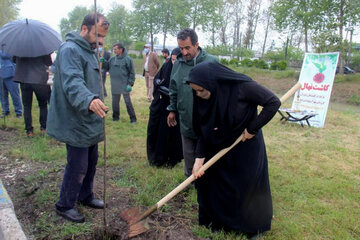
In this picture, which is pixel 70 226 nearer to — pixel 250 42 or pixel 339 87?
pixel 339 87

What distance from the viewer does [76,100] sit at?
2115mm

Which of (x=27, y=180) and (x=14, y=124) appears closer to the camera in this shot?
(x=27, y=180)

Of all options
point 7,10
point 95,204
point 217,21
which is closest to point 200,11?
point 217,21

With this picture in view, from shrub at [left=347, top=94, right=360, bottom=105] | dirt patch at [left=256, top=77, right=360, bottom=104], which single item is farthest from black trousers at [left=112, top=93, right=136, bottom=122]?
dirt patch at [left=256, top=77, right=360, bottom=104]

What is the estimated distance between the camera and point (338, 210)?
3.18 m

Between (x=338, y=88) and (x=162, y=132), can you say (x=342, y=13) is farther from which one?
(x=162, y=132)

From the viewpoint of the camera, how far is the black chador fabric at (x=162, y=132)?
396 centimetres

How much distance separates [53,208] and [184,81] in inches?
70.6

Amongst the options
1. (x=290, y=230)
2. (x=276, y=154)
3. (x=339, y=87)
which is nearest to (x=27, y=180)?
(x=290, y=230)

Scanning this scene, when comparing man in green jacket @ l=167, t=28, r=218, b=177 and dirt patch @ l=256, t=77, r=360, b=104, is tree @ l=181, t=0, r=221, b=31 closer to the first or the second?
dirt patch @ l=256, t=77, r=360, b=104

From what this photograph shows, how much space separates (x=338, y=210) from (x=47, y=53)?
15.0 ft

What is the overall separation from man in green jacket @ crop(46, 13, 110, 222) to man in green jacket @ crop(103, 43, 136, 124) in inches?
166

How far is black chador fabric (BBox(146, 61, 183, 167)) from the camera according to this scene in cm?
396

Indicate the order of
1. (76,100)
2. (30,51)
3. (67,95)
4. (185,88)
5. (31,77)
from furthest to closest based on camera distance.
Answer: (31,77) < (30,51) < (185,88) < (67,95) < (76,100)
